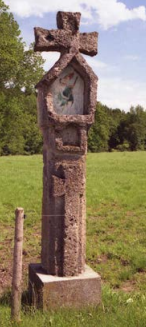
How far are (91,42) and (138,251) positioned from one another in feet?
16.1

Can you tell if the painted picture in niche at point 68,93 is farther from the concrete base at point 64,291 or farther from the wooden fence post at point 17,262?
the concrete base at point 64,291

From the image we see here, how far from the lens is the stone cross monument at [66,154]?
241 inches

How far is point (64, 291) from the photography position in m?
6.07

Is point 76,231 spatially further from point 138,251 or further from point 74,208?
point 138,251

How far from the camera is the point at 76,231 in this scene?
246 inches

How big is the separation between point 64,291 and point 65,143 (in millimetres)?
2029

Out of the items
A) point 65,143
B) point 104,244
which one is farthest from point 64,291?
point 104,244

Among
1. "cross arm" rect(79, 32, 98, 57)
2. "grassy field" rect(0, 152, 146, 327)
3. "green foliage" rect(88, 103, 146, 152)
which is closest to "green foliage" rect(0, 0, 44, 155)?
"grassy field" rect(0, 152, 146, 327)

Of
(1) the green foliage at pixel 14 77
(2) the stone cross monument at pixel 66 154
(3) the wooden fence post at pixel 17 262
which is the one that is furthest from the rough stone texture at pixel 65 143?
(1) the green foliage at pixel 14 77

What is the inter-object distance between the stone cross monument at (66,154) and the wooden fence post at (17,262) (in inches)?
19.3

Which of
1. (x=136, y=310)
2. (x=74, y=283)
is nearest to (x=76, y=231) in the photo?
(x=74, y=283)

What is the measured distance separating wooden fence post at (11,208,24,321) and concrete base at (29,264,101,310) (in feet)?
1.50

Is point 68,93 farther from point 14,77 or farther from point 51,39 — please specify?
A: point 14,77

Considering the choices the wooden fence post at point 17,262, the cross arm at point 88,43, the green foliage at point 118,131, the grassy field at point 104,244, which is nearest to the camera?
the wooden fence post at point 17,262
